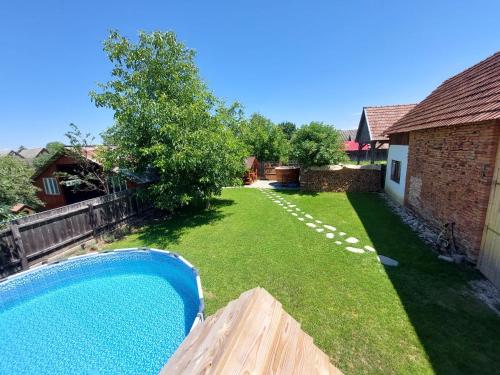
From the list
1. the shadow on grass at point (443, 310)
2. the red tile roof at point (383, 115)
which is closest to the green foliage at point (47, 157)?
the shadow on grass at point (443, 310)

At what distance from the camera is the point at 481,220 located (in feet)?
18.4

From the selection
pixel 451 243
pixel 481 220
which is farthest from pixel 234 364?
pixel 451 243

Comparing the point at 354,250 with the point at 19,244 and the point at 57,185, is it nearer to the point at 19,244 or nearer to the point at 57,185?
the point at 19,244

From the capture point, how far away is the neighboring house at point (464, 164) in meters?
5.36

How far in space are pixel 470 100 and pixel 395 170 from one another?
5.88 m

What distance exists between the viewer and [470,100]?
23.0 feet

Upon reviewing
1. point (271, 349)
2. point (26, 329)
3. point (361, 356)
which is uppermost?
point (271, 349)

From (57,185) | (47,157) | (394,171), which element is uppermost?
(47,157)

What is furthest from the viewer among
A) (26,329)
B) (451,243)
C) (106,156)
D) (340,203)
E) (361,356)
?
(340,203)

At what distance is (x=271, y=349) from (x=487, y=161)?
7.17 m

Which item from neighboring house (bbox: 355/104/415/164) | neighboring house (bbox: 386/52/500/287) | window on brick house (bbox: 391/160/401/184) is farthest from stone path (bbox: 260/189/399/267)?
neighboring house (bbox: 355/104/415/164)

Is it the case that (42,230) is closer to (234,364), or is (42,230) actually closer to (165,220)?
(165,220)

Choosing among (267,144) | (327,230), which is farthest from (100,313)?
(267,144)

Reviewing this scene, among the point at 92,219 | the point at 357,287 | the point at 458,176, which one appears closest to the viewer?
the point at 357,287
